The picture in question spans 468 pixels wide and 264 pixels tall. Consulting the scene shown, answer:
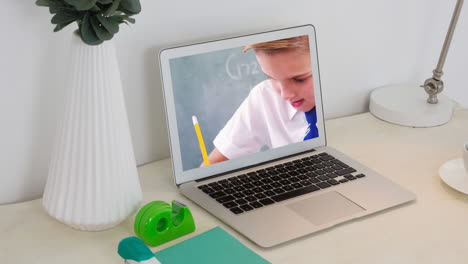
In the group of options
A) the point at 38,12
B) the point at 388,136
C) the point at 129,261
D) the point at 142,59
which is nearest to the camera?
the point at 129,261

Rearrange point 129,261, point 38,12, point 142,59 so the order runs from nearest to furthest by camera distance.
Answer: point 129,261 < point 38,12 < point 142,59

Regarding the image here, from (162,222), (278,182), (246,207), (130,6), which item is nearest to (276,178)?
(278,182)

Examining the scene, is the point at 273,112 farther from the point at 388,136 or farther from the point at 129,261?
the point at 129,261

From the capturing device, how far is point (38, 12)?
3.19 ft

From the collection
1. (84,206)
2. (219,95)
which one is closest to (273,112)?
(219,95)

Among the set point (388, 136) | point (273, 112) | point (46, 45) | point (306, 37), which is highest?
point (46, 45)

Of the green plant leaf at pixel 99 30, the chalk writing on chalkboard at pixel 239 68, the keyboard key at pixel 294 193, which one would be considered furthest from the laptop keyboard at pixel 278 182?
the green plant leaf at pixel 99 30

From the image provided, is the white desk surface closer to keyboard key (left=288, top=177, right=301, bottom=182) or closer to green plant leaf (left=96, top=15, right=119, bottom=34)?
keyboard key (left=288, top=177, right=301, bottom=182)

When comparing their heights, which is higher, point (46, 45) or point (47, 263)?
point (46, 45)

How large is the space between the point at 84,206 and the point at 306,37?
0.52 metres

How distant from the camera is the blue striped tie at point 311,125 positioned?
1.19 m

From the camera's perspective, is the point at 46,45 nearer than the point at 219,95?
Yes

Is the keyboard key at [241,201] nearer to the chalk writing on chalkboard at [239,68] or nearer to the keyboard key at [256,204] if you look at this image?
the keyboard key at [256,204]

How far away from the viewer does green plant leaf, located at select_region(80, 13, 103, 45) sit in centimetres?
85
